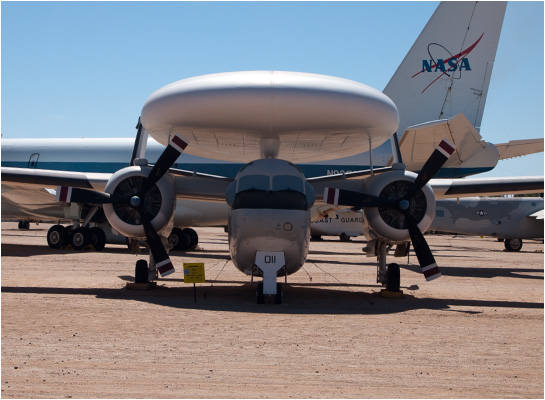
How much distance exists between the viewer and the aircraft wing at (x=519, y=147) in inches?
1003

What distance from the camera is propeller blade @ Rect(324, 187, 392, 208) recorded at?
14.3m

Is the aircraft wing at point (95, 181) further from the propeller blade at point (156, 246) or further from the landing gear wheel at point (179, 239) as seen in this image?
the landing gear wheel at point (179, 239)

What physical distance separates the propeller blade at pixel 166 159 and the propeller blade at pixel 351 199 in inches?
135

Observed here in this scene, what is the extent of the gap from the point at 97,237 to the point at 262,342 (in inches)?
843

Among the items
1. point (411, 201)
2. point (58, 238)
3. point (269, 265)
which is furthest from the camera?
point (58, 238)

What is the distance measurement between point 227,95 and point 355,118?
2.72 m

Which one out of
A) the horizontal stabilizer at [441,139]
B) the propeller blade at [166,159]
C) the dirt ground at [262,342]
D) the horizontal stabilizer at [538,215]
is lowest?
the dirt ground at [262,342]

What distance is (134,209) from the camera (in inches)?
577

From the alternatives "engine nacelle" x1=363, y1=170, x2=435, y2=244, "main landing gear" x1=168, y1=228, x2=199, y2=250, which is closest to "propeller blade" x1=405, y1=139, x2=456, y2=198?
"engine nacelle" x1=363, y1=170, x2=435, y2=244

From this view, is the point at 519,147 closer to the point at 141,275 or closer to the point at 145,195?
the point at 141,275

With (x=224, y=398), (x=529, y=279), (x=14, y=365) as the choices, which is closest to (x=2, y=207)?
(x=529, y=279)

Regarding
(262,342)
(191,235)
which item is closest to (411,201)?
(262,342)

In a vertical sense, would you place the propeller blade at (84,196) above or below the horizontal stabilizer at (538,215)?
below

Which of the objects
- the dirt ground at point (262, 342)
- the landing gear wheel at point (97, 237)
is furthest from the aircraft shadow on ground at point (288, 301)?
the landing gear wheel at point (97, 237)
